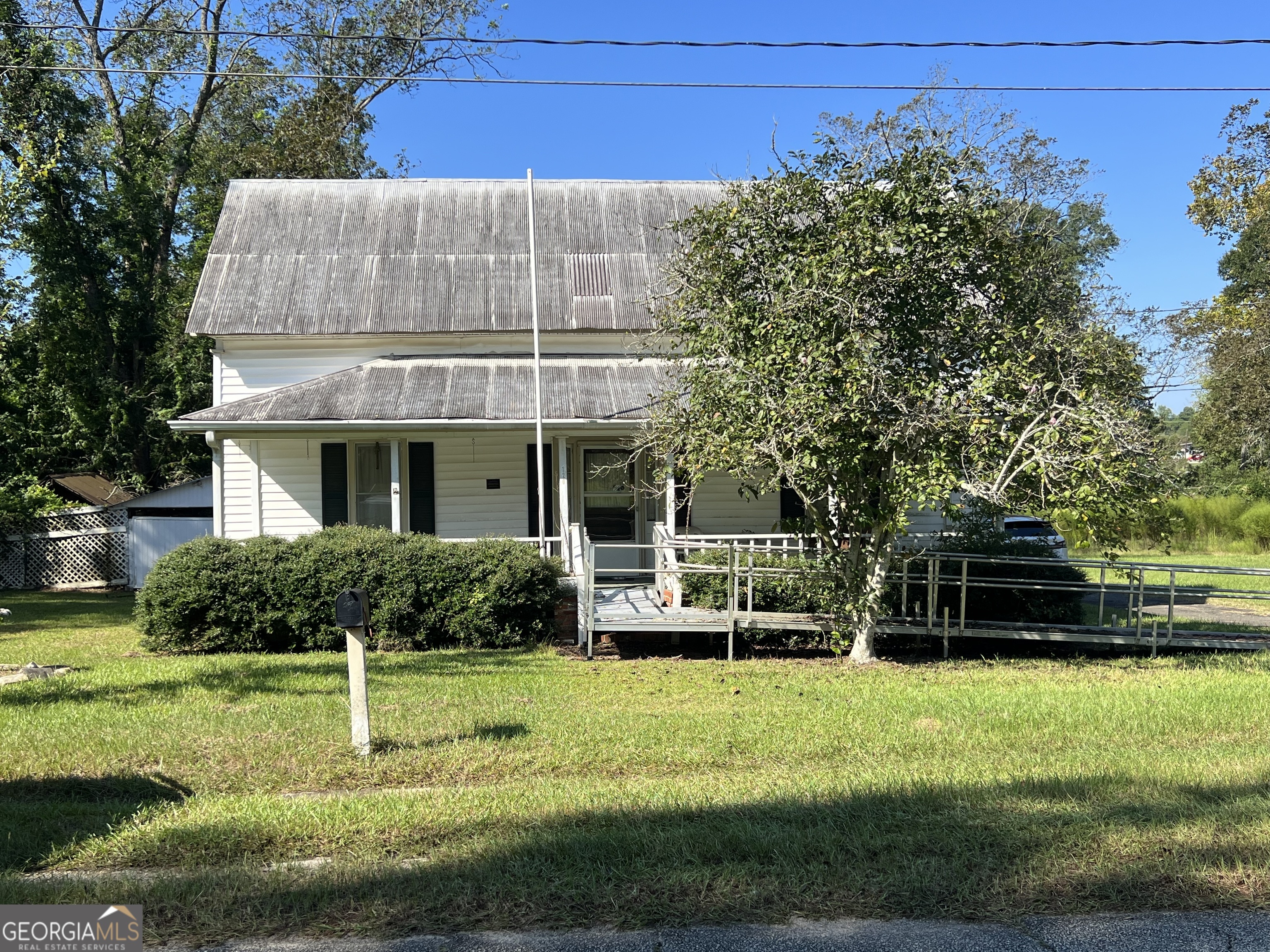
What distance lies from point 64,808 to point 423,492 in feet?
36.1

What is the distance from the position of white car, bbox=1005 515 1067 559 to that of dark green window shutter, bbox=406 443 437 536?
32.2ft

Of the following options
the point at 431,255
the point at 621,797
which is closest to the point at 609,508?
the point at 431,255

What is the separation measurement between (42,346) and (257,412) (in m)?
12.2

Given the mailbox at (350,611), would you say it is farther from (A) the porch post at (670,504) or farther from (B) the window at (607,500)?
(B) the window at (607,500)

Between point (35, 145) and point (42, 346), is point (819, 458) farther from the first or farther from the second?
point (42, 346)

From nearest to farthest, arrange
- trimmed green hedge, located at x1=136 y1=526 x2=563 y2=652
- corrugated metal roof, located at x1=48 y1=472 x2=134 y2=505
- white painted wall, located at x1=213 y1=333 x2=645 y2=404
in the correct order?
trimmed green hedge, located at x1=136 y1=526 x2=563 y2=652 < white painted wall, located at x1=213 y1=333 x2=645 y2=404 < corrugated metal roof, located at x1=48 y1=472 x2=134 y2=505

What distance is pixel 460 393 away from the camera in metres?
15.8

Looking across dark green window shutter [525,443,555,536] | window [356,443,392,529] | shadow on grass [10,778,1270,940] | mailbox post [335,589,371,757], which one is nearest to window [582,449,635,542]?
dark green window shutter [525,443,555,536]

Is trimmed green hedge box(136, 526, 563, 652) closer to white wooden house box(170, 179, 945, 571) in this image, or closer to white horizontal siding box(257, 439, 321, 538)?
white wooden house box(170, 179, 945, 571)

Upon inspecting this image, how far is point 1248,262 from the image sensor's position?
45.2 m

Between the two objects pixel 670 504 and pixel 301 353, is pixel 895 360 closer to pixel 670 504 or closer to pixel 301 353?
pixel 670 504

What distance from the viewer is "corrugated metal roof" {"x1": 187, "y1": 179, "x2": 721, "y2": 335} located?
17.1 meters

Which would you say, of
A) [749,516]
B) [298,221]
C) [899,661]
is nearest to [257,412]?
[298,221]

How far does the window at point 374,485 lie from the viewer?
16.5 metres
